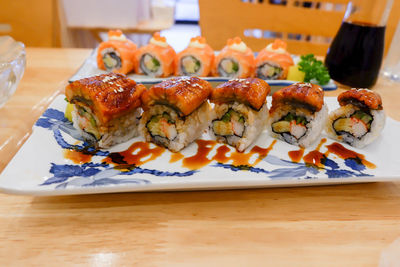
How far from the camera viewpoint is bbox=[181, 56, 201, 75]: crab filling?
9.20ft

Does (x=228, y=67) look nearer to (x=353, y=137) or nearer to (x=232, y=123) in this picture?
(x=232, y=123)

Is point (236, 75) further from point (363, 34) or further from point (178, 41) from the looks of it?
point (178, 41)

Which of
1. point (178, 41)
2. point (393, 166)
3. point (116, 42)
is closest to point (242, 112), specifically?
point (393, 166)

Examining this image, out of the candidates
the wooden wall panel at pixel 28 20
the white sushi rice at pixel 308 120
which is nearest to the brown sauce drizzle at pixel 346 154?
the white sushi rice at pixel 308 120


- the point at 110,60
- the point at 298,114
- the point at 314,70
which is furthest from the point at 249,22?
the point at 298,114

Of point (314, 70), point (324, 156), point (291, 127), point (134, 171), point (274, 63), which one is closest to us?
point (134, 171)

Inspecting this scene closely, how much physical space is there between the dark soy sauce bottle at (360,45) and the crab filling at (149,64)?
1713mm

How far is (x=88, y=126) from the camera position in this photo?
1.45 m

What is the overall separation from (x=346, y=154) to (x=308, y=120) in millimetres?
269

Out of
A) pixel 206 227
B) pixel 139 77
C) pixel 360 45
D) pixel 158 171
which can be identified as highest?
pixel 360 45

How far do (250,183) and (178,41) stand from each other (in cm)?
735

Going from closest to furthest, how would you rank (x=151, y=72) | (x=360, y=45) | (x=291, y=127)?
(x=291, y=127)
(x=360, y=45)
(x=151, y=72)

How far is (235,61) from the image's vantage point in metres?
2.76

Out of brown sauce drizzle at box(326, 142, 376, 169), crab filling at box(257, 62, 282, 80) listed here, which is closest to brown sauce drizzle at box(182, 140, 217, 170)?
brown sauce drizzle at box(326, 142, 376, 169)
